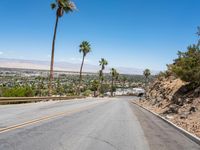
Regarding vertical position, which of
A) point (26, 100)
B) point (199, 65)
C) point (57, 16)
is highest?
point (57, 16)

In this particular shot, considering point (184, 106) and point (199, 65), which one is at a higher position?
point (199, 65)

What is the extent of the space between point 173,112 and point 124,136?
12471mm

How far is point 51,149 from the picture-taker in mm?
8938

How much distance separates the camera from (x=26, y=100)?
34.7 m

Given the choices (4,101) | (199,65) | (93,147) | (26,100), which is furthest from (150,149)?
(26,100)

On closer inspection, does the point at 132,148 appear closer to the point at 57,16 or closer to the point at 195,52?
the point at 195,52

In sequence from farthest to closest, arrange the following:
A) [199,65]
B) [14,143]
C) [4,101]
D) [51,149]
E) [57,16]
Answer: [57,16], [4,101], [199,65], [14,143], [51,149]

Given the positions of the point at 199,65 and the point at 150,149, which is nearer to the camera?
the point at 150,149

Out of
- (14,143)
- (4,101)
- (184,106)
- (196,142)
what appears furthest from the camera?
(4,101)

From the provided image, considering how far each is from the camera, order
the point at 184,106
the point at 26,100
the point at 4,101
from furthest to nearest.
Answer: the point at 26,100
the point at 4,101
the point at 184,106

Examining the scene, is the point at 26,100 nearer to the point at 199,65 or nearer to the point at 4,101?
the point at 4,101

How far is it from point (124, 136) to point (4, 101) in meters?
19.0

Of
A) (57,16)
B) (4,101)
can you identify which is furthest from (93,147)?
(57,16)

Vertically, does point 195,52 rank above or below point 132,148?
above
